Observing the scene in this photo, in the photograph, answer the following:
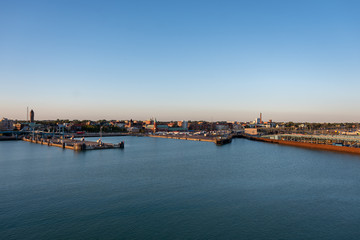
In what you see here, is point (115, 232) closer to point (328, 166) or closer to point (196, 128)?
point (328, 166)

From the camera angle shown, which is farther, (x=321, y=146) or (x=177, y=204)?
(x=321, y=146)

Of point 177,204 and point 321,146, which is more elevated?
point 321,146

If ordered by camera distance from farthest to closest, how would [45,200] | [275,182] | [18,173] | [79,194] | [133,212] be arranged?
1. [18,173]
2. [275,182]
3. [79,194]
4. [45,200]
5. [133,212]

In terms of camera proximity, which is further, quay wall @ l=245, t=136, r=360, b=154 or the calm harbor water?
quay wall @ l=245, t=136, r=360, b=154

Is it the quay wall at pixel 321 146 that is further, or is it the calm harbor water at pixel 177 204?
the quay wall at pixel 321 146

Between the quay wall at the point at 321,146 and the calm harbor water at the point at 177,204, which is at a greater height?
the quay wall at the point at 321,146

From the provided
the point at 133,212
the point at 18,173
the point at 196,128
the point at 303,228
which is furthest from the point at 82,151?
the point at 196,128

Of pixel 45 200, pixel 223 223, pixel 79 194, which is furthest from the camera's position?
pixel 79 194

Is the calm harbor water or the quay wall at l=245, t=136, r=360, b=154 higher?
the quay wall at l=245, t=136, r=360, b=154
